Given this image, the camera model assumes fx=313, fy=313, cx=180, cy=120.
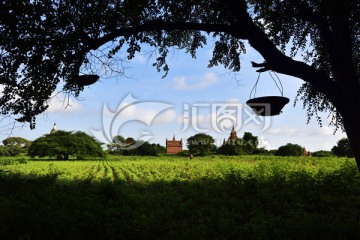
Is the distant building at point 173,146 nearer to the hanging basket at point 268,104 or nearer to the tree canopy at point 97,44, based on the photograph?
the tree canopy at point 97,44

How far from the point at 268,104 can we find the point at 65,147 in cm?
5070

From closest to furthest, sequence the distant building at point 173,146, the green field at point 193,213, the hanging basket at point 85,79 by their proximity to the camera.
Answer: the hanging basket at point 85,79 → the green field at point 193,213 → the distant building at point 173,146

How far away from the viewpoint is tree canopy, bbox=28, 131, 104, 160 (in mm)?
51250

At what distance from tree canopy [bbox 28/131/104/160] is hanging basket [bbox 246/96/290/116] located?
162ft

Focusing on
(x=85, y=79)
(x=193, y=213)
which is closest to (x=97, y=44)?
(x=85, y=79)

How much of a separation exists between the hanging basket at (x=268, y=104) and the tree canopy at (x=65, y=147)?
49.4 m

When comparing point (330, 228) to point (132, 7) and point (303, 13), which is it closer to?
point (303, 13)

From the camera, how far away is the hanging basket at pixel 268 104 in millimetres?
5434

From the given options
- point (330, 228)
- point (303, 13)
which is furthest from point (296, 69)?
point (330, 228)

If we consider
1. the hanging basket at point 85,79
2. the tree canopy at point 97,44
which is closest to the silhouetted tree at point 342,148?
the tree canopy at point 97,44

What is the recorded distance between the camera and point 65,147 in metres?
51.6

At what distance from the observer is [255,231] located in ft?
21.0

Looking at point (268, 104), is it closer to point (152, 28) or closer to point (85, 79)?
point (152, 28)

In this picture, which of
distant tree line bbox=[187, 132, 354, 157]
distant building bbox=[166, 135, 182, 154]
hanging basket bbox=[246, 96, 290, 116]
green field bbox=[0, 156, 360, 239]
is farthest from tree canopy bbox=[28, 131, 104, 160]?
hanging basket bbox=[246, 96, 290, 116]
